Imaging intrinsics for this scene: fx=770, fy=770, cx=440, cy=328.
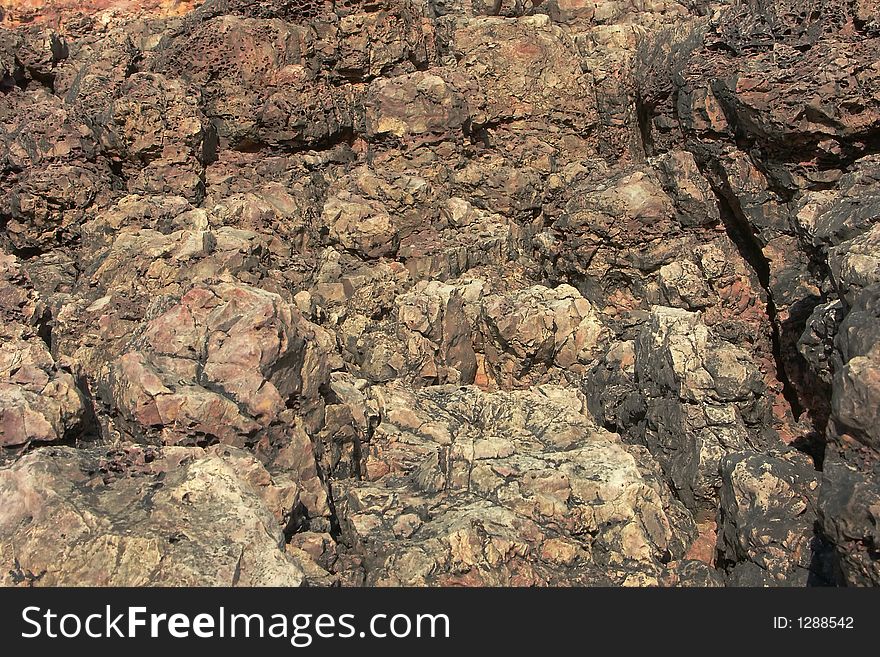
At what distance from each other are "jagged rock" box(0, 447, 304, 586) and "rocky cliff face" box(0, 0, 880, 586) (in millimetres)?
24

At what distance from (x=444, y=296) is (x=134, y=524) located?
6832mm

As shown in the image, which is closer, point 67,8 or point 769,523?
point 769,523

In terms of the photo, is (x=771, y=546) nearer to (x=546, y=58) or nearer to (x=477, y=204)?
(x=477, y=204)

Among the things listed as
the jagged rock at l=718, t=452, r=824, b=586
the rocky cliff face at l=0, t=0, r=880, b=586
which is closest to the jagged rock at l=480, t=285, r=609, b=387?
the rocky cliff face at l=0, t=0, r=880, b=586

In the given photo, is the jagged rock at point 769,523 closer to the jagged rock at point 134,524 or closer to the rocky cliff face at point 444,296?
the rocky cliff face at point 444,296

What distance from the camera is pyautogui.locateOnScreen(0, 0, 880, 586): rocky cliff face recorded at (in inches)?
267

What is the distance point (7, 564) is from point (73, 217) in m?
8.73

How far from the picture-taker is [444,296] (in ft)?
38.7

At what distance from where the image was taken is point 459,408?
33.7 ft

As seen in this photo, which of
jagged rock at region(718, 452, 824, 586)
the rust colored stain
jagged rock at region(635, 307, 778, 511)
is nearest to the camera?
jagged rock at region(718, 452, 824, 586)
